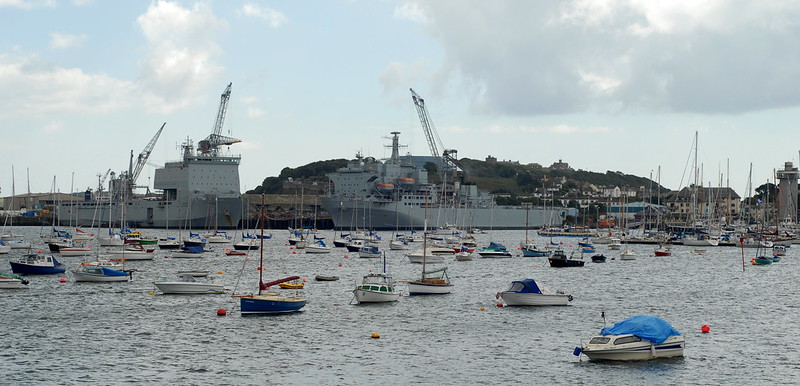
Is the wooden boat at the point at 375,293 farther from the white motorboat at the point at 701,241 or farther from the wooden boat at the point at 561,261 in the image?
the white motorboat at the point at 701,241

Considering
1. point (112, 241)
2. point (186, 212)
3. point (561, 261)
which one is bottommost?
point (561, 261)

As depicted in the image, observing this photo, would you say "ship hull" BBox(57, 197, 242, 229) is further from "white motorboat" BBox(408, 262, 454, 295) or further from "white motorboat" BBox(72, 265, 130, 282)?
"white motorboat" BBox(408, 262, 454, 295)

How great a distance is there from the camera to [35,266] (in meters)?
72.8

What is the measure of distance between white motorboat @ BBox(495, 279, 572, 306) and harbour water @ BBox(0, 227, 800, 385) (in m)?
0.63

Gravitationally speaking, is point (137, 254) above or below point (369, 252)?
below

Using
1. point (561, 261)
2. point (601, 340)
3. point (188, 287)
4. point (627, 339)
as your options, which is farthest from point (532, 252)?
point (627, 339)

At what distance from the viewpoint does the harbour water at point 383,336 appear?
118 feet

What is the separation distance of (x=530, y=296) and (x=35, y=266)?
38.1 metres

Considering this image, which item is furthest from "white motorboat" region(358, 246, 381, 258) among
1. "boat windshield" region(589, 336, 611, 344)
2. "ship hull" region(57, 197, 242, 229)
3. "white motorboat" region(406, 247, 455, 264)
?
"ship hull" region(57, 197, 242, 229)

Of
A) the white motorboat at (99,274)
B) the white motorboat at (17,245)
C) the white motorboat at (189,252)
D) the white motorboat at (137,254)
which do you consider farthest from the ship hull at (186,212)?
the white motorboat at (99,274)

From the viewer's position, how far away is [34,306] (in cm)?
5422

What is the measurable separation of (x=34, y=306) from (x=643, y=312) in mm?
33655

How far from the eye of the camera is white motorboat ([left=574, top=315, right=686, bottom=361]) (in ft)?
123

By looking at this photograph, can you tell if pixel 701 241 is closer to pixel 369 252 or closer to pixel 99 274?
pixel 369 252
